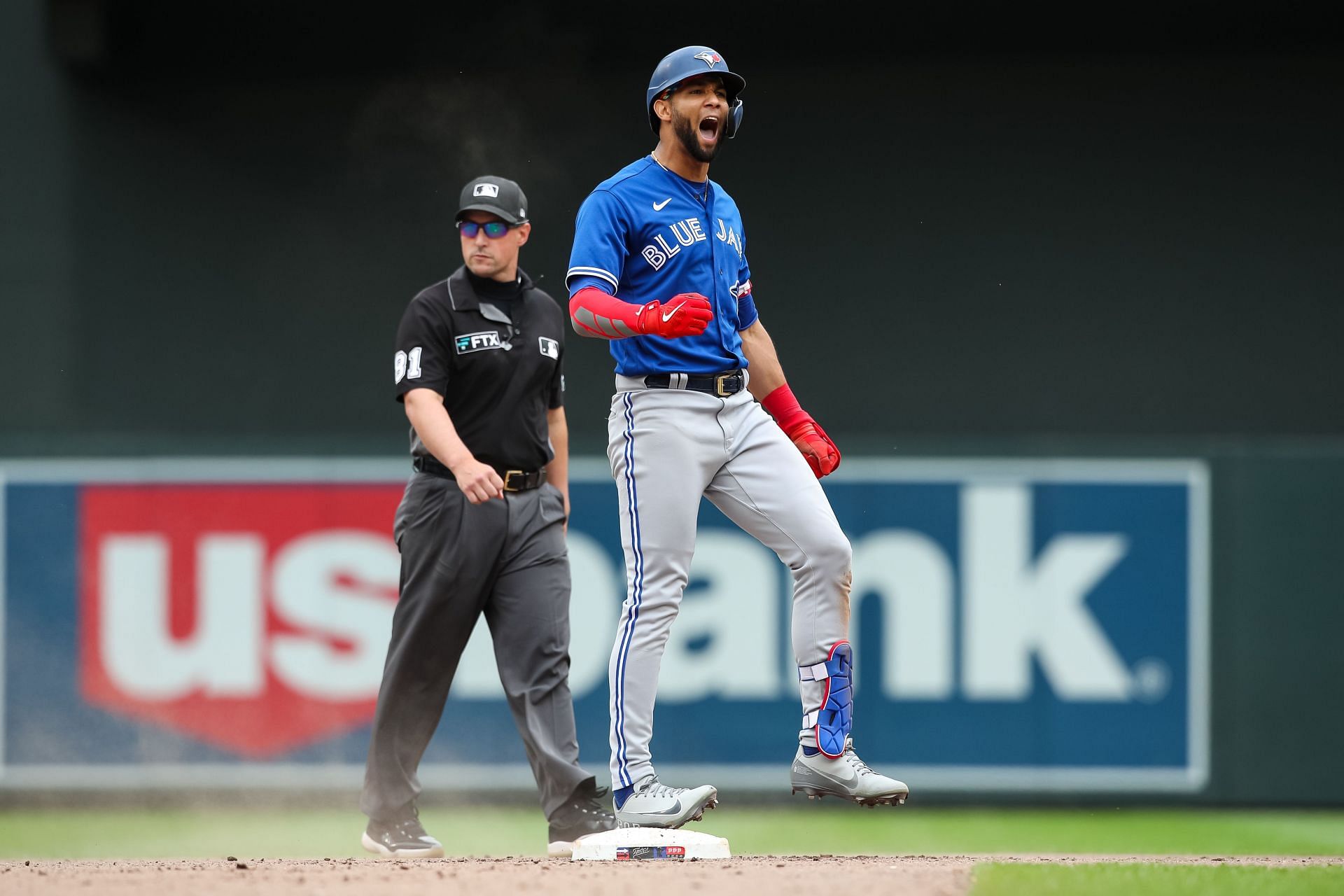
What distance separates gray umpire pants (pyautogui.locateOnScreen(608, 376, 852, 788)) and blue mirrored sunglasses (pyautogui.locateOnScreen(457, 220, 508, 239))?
2.37 feet

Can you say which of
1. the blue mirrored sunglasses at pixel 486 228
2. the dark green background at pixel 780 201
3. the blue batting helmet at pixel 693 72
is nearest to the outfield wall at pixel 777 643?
the dark green background at pixel 780 201

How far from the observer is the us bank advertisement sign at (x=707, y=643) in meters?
6.94

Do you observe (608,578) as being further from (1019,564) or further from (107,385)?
(107,385)

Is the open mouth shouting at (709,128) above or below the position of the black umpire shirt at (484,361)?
above

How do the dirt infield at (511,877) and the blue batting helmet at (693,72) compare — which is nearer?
the dirt infield at (511,877)

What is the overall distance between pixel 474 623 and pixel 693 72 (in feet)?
5.45

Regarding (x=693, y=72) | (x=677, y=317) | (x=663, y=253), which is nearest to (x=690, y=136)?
(x=693, y=72)

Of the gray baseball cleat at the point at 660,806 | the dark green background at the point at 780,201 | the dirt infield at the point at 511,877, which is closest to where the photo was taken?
the dirt infield at the point at 511,877

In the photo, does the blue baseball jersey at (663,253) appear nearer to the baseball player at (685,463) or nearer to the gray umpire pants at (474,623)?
the baseball player at (685,463)

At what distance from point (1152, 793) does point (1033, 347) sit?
2.27m

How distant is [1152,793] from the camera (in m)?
6.88

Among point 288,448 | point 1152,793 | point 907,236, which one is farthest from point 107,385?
point 1152,793

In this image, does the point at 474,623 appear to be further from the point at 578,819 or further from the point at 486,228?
the point at 486,228

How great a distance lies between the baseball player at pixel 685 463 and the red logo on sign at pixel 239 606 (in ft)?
10.0
